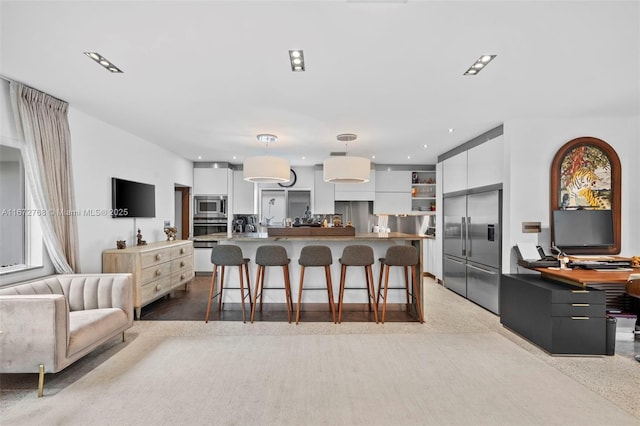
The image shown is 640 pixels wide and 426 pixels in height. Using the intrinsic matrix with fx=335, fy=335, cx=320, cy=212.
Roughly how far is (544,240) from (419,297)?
5.71 feet

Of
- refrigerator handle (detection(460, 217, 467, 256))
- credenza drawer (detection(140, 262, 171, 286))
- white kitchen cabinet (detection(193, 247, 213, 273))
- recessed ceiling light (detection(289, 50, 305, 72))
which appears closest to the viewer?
recessed ceiling light (detection(289, 50, 305, 72))

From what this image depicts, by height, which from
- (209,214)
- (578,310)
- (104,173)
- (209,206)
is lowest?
(578,310)

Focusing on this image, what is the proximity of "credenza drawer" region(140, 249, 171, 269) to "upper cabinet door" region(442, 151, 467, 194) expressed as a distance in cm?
484

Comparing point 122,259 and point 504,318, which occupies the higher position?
point 122,259

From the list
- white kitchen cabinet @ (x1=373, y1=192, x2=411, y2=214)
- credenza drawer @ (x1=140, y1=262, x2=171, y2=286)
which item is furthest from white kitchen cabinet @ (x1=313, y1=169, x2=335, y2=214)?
credenza drawer @ (x1=140, y1=262, x2=171, y2=286)

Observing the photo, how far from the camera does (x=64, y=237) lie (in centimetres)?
360

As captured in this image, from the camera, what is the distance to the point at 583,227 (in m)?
4.11

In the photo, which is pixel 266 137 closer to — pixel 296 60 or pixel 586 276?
pixel 296 60

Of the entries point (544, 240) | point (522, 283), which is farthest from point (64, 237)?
point (544, 240)

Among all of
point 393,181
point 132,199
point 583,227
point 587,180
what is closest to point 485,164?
point 587,180

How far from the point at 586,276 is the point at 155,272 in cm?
514

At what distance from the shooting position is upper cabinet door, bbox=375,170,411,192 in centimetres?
759

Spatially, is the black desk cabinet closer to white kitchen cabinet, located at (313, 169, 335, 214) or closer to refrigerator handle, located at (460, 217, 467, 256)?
refrigerator handle, located at (460, 217, 467, 256)

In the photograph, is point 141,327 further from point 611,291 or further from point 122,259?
point 611,291
